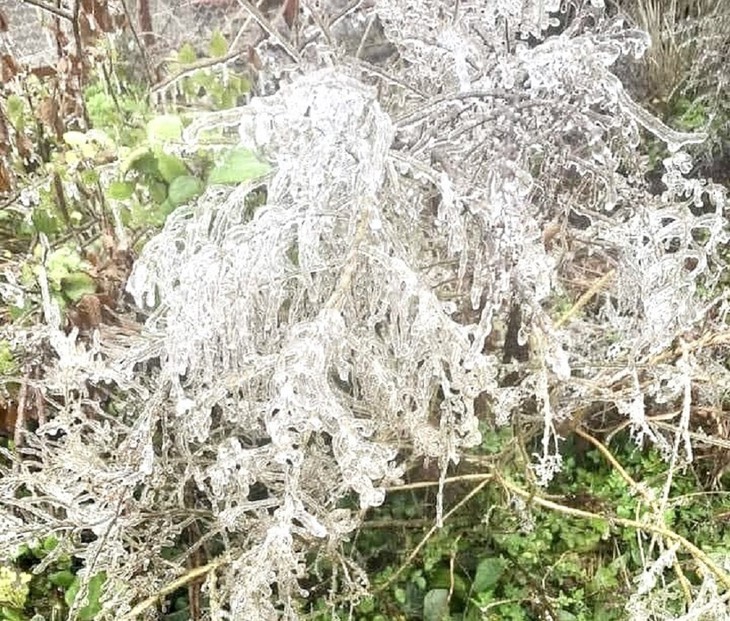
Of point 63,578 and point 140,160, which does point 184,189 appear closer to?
point 140,160

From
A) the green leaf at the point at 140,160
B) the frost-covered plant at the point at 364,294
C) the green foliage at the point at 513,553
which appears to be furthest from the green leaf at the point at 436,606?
the green leaf at the point at 140,160

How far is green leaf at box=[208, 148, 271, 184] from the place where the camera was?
50.0 inches

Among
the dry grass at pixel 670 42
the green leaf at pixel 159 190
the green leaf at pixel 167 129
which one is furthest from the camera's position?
the dry grass at pixel 670 42

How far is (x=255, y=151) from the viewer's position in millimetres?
1218

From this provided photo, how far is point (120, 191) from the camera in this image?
4.91 ft

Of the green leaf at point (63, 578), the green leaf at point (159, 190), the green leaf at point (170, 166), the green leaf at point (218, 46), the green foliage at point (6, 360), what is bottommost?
the green leaf at point (63, 578)

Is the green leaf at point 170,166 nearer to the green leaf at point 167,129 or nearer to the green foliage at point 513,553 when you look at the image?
the green leaf at point 167,129

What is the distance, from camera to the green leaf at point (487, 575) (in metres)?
1.55

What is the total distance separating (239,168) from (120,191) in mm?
309

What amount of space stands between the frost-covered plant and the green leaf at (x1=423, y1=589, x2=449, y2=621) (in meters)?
0.12

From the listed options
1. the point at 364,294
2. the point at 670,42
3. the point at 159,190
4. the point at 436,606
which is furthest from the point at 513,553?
the point at 670,42

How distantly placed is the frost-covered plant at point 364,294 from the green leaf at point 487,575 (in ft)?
0.66

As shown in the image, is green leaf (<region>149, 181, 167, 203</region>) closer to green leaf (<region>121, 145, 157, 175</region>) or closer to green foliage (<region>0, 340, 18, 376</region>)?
green leaf (<region>121, 145, 157, 175</region>)

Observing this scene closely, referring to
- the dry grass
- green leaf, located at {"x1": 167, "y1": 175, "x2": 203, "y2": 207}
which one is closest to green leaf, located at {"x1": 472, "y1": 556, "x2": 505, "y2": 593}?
green leaf, located at {"x1": 167, "y1": 175, "x2": 203, "y2": 207}
